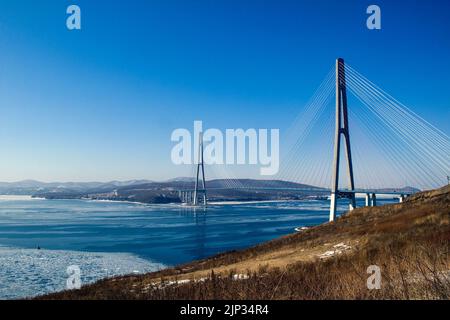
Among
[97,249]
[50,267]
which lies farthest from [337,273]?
[97,249]

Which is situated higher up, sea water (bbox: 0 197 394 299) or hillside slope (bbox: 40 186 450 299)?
hillside slope (bbox: 40 186 450 299)

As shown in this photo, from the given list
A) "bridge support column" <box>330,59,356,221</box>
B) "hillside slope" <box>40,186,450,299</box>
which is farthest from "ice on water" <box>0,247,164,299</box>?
"bridge support column" <box>330,59,356,221</box>

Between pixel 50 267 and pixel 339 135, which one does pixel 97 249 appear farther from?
pixel 339 135

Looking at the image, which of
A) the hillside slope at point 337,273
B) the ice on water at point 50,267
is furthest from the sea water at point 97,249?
the hillside slope at point 337,273

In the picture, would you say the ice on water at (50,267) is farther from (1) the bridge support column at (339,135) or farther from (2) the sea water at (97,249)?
(1) the bridge support column at (339,135)

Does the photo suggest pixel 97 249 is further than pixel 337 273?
Yes

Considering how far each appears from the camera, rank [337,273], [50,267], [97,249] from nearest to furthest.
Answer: [337,273]
[50,267]
[97,249]

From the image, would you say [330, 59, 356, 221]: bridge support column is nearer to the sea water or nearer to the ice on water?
the sea water
